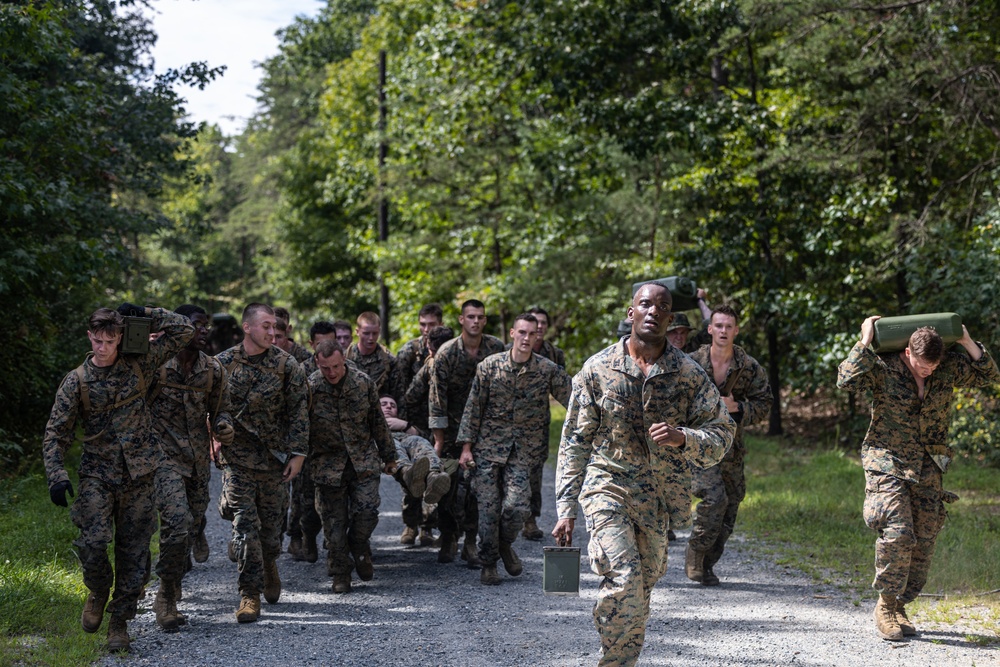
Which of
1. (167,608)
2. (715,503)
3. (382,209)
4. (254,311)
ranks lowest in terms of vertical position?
(167,608)

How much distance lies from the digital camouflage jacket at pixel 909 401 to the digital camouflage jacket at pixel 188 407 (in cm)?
449

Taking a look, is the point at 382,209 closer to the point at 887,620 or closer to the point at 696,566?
the point at 696,566

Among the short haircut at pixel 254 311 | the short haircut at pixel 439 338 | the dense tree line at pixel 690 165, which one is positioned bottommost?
the short haircut at pixel 254 311

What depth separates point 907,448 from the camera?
22.7 feet

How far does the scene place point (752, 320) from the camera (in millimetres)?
18703

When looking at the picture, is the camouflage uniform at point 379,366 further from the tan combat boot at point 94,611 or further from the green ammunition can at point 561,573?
the green ammunition can at point 561,573

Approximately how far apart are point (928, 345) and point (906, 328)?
9.6 inches

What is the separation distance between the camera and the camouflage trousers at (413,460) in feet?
28.3

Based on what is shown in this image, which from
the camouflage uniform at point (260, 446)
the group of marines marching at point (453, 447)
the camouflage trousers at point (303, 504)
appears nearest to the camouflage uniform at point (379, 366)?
the group of marines marching at point (453, 447)

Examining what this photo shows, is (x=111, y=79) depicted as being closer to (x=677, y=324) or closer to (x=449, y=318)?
(x=449, y=318)

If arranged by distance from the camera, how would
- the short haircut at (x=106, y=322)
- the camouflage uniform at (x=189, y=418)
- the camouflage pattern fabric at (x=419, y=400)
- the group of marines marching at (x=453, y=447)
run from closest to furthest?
the group of marines marching at (x=453, y=447) < the short haircut at (x=106, y=322) < the camouflage uniform at (x=189, y=418) < the camouflage pattern fabric at (x=419, y=400)

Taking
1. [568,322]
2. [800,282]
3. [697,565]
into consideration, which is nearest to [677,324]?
[697,565]

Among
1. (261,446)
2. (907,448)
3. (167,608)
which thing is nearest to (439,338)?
(261,446)

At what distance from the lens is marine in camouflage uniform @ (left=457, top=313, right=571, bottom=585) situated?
8.78 metres
